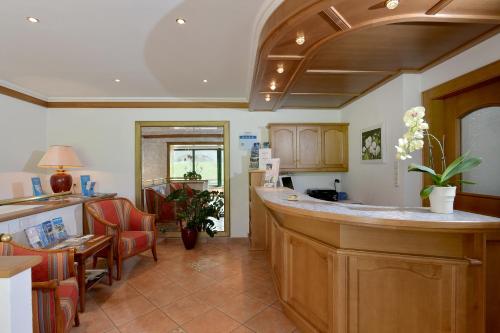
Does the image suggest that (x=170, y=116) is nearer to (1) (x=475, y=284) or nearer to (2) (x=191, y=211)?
(2) (x=191, y=211)

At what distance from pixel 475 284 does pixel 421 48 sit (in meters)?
1.92

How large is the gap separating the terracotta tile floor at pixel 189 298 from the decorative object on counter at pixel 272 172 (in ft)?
3.71

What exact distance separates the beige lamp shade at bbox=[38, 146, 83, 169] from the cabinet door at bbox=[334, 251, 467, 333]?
3.95 metres

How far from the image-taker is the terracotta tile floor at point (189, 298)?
2086 mm

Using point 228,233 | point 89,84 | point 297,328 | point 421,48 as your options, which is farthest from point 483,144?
point 89,84

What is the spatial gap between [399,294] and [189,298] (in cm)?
194

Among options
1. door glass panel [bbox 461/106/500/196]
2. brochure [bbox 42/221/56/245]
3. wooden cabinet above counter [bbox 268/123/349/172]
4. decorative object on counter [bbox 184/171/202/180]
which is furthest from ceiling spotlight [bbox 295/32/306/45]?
decorative object on counter [bbox 184/171/202/180]

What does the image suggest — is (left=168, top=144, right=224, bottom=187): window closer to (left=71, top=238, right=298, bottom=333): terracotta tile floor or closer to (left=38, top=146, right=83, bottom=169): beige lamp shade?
(left=38, top=146, right=83, bottom=169): beige lamp shade

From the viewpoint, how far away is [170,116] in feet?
14.1

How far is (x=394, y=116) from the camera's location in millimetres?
2844

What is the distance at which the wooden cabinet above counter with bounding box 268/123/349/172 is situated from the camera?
4.04 metres

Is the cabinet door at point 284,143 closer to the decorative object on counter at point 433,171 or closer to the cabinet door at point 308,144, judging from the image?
the cabinet door at point 308,144

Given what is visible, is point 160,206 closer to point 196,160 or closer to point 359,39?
point 196,160

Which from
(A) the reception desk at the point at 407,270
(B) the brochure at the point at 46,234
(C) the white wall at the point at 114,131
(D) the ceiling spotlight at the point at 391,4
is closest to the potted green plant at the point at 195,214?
(C) the white wall at the point at 114,131
